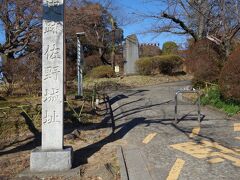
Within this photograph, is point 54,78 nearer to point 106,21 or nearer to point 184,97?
point 184,97

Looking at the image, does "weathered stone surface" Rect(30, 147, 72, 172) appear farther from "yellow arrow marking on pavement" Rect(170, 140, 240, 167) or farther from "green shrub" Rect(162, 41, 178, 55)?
"green shrub" Rect(162, 41, 178, 55)

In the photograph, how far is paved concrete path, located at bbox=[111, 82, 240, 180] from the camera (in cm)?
561

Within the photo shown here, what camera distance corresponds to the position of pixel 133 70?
92.7 ft

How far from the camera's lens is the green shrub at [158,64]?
2674cm

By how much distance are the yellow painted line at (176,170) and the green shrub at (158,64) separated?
2064cm

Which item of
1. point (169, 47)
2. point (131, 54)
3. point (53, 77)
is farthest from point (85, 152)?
point (169, 47)

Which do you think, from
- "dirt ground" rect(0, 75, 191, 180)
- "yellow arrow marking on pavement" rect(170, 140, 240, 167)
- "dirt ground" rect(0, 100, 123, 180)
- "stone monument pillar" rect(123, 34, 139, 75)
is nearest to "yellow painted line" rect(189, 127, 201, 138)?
"yellow arrow marking on pavement" rect(170, 140, 240, 167)

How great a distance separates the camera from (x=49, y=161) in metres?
5.85

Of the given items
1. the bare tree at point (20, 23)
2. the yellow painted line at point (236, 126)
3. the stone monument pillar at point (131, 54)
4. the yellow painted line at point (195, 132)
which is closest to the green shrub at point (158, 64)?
the stone monument pillar at point (131, 54)

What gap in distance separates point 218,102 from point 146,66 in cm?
1406

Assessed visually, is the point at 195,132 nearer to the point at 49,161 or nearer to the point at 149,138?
the point at 149,138

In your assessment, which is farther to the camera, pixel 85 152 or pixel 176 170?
pixel 85 152

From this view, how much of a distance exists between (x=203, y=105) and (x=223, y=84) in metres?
1.92

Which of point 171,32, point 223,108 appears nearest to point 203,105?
point 223,108
